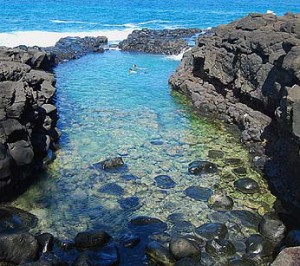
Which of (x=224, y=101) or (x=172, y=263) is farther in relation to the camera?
(x=224, y=101)

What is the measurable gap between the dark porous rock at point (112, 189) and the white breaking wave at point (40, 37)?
143 feet

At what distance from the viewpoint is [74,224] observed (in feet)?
52.6

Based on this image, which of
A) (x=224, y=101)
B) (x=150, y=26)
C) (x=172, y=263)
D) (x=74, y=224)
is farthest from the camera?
(x=150, y=26)

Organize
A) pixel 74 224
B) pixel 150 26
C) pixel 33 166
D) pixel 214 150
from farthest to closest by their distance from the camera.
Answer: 1. pixel 150 26
2. pixel 214 150
3. pixel 33 166
4. pixel 74 224

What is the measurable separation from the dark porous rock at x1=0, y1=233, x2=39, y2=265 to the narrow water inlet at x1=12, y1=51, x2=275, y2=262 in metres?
A: 1.58

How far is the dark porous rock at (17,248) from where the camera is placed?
13.3m

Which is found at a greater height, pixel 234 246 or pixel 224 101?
pixel 224 101

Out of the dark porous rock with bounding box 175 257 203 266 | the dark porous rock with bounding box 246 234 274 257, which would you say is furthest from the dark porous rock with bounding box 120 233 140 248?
the dark porous rock with bounding box 246 234 274 257

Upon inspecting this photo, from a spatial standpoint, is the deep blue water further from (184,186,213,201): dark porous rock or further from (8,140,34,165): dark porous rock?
(184,186,213,201): dark porous rock

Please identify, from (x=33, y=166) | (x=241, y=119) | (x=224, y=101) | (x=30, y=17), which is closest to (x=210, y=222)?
(x=33, y=166)

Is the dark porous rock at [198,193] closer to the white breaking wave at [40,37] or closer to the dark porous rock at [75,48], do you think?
the dark porous rock at [75,48]

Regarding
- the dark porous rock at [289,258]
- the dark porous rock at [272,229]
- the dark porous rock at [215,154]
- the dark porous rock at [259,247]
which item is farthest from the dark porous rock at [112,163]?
the dark porous rock at [289,258]

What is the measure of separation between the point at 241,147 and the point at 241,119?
316cm

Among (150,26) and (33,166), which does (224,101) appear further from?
(150,26)
